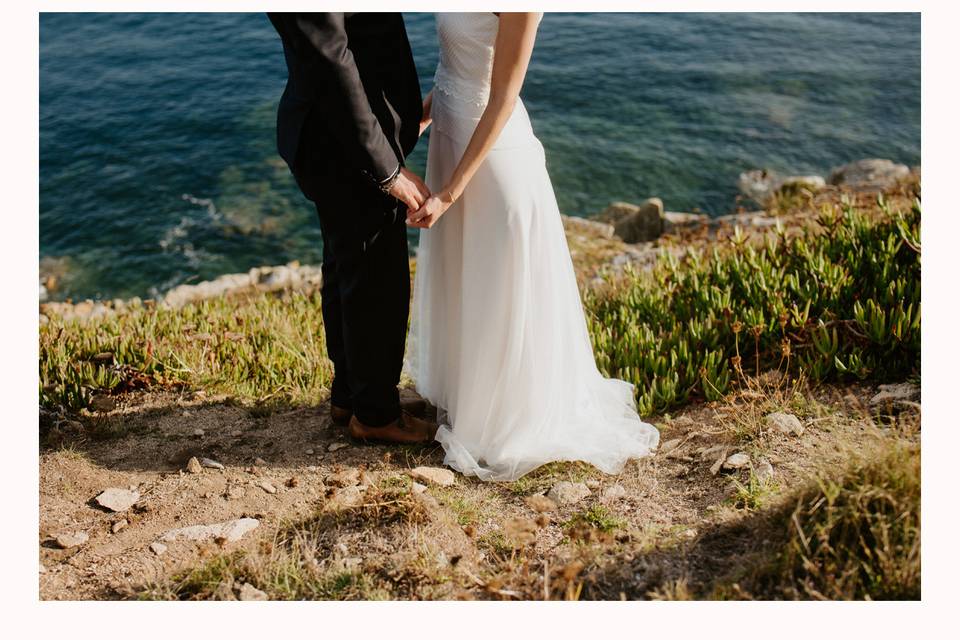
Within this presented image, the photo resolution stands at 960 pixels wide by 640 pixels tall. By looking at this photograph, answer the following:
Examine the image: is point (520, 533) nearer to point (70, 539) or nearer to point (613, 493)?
point (613, 493)

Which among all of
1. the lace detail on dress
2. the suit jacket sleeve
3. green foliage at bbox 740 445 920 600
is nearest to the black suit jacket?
the suit jacket sleeve

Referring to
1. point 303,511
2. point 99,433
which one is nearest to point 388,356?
point 303,511

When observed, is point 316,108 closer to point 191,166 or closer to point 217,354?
point 217,354

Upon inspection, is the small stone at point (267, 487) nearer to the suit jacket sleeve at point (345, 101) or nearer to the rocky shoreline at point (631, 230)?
the suit jacket sleeve at point (345, 101)

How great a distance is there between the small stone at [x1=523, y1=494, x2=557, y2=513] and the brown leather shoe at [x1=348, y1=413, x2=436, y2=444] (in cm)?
75

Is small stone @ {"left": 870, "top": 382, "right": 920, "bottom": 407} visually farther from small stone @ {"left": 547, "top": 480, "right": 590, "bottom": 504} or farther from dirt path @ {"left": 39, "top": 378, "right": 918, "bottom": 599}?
small stone @ {"left": 547, "top": 480, "right": 590, "bottom": 504}

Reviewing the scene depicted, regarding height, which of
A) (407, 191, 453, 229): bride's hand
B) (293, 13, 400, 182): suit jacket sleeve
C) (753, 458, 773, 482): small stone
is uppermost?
(293, 13, 400, 182): suit jacket sleeve

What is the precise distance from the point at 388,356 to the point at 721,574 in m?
1.79

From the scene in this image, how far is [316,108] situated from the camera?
2957 millimetres

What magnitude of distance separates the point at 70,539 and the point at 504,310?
6.93 feet

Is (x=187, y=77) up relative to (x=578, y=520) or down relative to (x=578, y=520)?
up

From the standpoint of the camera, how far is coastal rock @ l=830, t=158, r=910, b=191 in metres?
13.2

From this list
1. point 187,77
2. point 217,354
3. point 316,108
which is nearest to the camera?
point 316,108

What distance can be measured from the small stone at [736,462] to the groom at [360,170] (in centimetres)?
152
